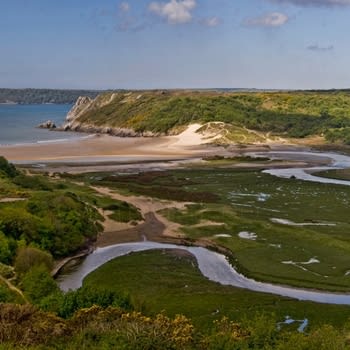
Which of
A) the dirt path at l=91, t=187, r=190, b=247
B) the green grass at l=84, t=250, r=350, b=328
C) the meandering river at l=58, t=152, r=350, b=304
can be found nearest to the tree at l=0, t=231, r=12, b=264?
the meandering river at l=58, t=152, r=350, b=304

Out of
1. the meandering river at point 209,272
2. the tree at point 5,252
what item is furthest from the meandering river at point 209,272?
the tree at point 5,252

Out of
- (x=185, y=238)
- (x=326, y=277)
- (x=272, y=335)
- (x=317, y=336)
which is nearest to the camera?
(x=317, y=336)

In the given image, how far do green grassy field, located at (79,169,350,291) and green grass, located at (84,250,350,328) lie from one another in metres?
→ 5.82

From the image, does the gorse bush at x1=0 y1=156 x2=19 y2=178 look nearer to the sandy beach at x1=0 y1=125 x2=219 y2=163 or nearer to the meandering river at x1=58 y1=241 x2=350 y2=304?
the meandering river at x1=58 y1=241 x2=350 y2=304

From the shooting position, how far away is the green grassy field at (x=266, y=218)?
58225 mm

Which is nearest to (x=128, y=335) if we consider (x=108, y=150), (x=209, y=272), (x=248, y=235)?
(x=209, y=272)

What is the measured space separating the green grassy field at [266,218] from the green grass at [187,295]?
5.82 meters

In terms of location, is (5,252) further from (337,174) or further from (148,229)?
(337,174)

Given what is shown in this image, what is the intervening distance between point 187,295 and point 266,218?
3237cm

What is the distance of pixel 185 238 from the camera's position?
70.8 metres

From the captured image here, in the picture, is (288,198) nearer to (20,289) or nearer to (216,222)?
(216,222)

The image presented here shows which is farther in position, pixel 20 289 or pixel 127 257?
pixel 127 257

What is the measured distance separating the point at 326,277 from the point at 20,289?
1054 inches

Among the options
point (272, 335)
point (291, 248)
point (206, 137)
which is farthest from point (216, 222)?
point (206, 137)
